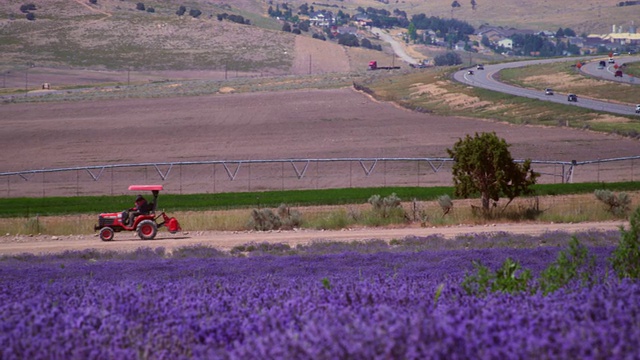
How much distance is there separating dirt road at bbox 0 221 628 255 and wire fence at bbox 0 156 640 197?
13.9 metres

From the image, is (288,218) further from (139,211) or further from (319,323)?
(319,323)

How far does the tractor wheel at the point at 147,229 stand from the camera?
30297mm

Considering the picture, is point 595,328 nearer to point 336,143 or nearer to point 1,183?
point 1,183

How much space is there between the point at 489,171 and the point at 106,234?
14.4 meters

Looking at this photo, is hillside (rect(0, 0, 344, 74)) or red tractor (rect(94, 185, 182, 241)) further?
Answer: hillside (rect(0, 0, 344, 74))

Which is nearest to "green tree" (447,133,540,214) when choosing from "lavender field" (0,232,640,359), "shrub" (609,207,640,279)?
"shrub" (609,207,640,279)

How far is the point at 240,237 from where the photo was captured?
30234mm

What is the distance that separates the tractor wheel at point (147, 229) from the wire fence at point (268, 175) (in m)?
15.3

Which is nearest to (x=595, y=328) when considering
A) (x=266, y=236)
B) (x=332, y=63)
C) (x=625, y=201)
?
(x=266, y=236)

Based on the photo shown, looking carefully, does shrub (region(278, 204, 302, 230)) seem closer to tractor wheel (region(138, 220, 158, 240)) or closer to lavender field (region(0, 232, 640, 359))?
tractor wheel (region(138, 220, 158, 240))

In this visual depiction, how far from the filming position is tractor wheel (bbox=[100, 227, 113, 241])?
30.5 metres

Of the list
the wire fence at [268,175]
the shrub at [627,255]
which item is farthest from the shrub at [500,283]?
the wire fence at [268,175]

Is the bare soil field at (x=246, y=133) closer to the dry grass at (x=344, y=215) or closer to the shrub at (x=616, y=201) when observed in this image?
the dry grass at (x=344, y=215)

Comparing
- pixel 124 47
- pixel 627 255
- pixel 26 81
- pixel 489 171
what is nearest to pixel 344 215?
pixel 489 171
